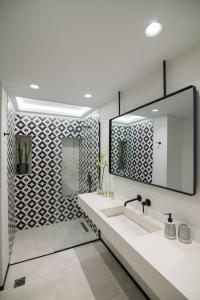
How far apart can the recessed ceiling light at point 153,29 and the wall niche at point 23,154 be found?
9.15ft

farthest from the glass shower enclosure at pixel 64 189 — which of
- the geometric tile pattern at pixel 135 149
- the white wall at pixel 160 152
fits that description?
the white wall at pixel 160 152

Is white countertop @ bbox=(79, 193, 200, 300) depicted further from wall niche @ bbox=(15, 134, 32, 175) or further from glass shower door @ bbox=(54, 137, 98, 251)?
wall niche @ bbox=(15, 134, 32, 175)

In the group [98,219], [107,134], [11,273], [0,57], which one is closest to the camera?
[0,57]

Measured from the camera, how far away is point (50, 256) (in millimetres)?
2254

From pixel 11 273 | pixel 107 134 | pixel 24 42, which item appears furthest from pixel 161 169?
pixel 11 273

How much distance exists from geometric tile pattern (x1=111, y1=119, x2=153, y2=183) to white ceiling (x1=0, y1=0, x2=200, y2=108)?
609mm

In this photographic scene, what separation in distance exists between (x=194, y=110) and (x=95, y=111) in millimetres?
2020

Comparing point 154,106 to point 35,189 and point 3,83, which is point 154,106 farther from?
point 35,189

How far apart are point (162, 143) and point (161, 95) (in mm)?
499

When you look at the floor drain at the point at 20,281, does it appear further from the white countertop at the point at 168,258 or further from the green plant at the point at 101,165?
the green plant at the point at 101,165

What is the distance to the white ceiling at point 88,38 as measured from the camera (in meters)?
0.86

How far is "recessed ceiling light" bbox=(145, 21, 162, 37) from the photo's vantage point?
0.98 meters

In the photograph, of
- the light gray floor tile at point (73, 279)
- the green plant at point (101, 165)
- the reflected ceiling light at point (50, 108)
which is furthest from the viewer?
the reflected ceiling light at point (50, 108)

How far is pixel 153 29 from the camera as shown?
1021 mm
